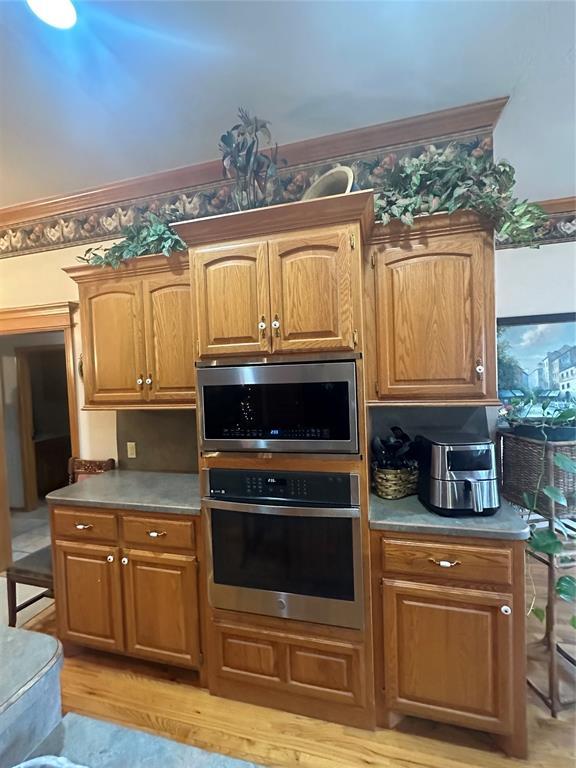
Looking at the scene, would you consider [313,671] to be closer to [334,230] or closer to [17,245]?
[334,230]

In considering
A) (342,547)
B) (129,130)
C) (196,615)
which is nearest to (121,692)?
(196,615)

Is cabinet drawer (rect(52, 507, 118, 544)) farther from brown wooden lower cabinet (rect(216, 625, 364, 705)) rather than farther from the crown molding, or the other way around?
the crown molding

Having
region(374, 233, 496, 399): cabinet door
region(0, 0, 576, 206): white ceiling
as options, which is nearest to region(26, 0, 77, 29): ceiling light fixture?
region(0, 0, 576, 206): white ceiling

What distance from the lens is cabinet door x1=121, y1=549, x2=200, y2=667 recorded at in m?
2.02

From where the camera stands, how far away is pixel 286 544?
1861 millimetres

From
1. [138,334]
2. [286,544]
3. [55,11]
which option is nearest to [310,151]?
[55,11]

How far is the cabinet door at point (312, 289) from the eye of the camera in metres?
1.74

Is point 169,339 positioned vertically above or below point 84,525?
above

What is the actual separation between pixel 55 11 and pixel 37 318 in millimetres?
2087

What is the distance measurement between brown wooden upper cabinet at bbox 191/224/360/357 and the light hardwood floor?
1.71 m

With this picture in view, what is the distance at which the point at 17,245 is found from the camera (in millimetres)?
3111

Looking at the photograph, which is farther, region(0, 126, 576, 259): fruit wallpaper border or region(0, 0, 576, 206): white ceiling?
region(0, 126, 576, 259): fruit wallpaper border

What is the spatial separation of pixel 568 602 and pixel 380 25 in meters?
3.36

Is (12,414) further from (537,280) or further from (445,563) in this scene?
(537,280)
